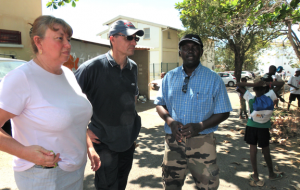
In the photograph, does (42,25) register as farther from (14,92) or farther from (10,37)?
(10,37)

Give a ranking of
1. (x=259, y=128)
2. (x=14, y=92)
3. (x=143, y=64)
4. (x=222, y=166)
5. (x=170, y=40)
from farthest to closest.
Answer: (x=170, y=40), (x=143, y=64), (x=222, y=166), (x=259, y=128), (x=14, y=92)

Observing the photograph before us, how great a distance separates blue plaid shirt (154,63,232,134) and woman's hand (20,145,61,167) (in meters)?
1.37

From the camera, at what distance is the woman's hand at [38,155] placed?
1.44m

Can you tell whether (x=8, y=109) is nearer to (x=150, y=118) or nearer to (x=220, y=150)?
(x=220, y=150)

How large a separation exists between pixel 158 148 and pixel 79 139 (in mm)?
3677

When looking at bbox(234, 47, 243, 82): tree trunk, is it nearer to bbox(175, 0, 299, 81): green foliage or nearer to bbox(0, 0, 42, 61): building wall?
bbox(175, 0, 299, 81): green foliage

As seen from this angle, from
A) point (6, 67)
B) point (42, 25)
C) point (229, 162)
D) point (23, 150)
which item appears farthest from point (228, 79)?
point (23, 150)

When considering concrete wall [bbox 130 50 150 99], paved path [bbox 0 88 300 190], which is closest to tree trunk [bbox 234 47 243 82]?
concrete wall [bbox 130 50 150 99]

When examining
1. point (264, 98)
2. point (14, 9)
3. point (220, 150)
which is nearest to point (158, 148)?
point (220, 150)

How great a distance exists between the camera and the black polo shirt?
92.1 inches

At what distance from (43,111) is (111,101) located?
0.91m

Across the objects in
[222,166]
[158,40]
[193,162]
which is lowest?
[222,166]

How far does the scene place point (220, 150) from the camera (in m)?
5.13

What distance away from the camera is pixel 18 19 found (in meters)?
9.29
